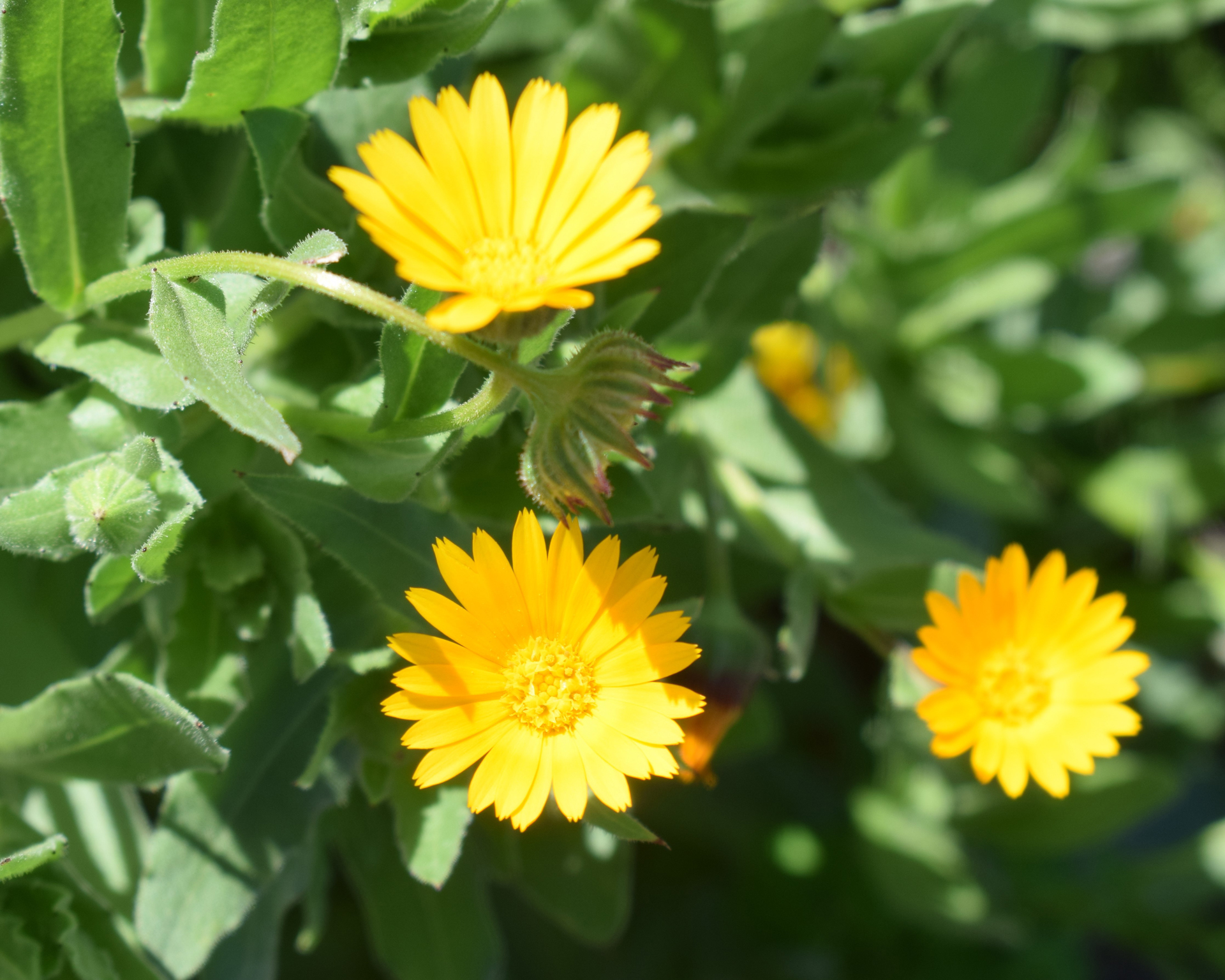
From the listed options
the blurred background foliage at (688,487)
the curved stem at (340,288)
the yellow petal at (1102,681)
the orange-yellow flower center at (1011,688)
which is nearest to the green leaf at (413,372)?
the blurred background foliage at (688,487)

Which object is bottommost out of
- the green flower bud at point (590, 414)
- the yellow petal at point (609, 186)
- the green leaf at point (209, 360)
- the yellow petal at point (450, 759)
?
the yellow petal at point (450, 759)

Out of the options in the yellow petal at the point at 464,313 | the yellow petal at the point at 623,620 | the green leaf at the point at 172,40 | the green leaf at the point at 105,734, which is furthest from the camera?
the green leaf at the point at 172,40

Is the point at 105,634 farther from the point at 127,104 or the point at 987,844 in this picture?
the point at 987,844

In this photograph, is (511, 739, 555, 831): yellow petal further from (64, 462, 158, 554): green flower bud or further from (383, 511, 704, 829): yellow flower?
(64, 462, 158, 554): green flower bud

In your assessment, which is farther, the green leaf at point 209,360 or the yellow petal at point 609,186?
the yellow petal at point 609,186

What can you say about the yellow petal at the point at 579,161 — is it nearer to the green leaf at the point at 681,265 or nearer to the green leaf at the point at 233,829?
the green leaf at the point at 681,265

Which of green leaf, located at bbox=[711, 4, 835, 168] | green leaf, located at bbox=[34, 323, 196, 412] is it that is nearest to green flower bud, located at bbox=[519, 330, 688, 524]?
green leaf, located at bbox=[34, 323, 196, 412]
